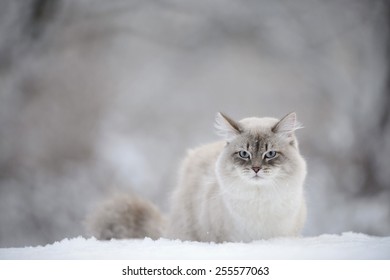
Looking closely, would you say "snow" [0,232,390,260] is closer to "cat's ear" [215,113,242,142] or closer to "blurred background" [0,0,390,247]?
"cat's ear" [215,113,242,142]

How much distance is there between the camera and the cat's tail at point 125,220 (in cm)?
311

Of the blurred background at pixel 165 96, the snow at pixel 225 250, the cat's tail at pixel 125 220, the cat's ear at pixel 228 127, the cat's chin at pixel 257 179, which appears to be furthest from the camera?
the blurred background at pixel 165 96

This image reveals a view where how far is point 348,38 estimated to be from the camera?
4707 mm

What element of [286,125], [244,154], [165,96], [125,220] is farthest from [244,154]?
[165,96]

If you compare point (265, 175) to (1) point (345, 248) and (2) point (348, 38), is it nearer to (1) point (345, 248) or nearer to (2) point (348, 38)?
(1) point (345, 248)

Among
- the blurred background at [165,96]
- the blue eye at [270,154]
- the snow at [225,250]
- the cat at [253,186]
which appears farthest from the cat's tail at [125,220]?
the blurred background at [165,96]

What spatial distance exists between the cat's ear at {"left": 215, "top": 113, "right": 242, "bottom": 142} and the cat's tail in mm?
903

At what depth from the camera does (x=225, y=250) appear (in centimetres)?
223

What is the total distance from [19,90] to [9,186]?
45.3 inches

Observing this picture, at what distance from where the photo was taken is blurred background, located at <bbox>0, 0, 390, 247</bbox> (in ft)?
16.1

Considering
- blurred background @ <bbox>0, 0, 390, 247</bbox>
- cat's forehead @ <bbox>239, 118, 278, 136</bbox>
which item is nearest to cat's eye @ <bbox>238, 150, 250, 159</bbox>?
cat's forehead @ <bbox>239, 118, 278, 136</bbox>

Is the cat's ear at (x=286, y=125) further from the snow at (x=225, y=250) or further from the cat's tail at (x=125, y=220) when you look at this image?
the cat's tail at (x=125, y=220)

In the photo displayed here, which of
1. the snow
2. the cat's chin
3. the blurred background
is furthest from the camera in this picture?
the blurred background

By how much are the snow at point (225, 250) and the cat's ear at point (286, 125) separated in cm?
56
